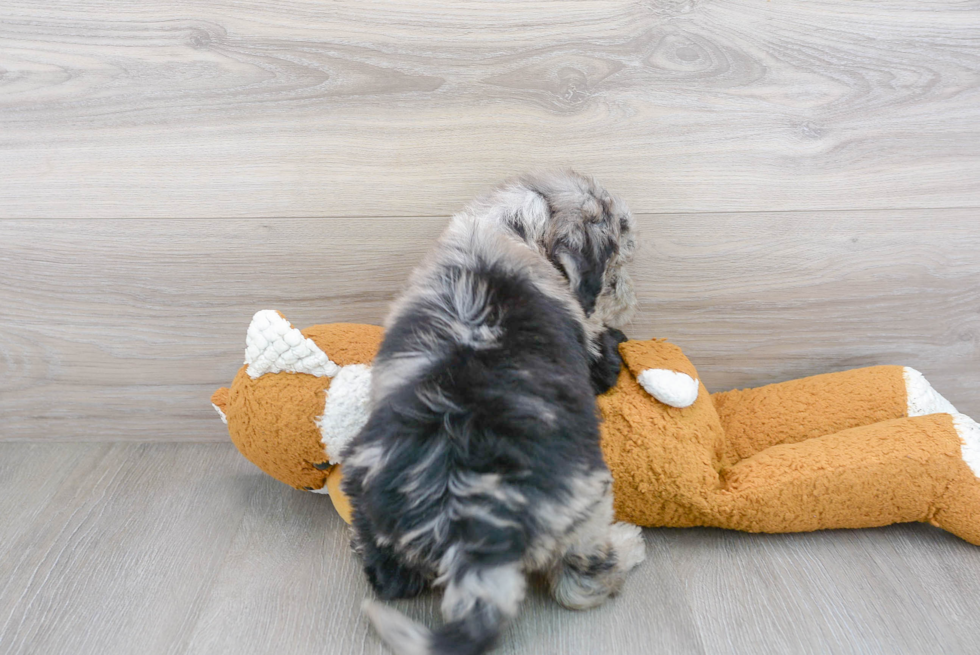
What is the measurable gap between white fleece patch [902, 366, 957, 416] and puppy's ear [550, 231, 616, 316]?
832 millimetres

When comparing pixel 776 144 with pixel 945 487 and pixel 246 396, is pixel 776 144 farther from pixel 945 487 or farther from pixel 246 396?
pixel 246 396

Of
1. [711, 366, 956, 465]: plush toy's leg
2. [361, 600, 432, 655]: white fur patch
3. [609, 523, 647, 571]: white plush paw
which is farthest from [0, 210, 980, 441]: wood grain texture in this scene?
[361, 600, 432, 655]: white fur patch

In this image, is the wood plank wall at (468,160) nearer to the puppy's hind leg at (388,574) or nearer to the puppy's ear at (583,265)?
the puppy's ear at (583,265)

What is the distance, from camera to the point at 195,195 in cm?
167

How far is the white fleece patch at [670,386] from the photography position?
4.62ft

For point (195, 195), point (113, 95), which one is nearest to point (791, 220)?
point (195, 195)

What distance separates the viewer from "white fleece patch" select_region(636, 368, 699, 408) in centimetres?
141

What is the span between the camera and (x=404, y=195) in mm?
1664

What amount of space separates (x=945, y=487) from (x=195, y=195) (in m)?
1.88

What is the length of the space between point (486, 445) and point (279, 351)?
56 cm

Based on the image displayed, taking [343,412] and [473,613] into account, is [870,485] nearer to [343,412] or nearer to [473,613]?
[473,613]

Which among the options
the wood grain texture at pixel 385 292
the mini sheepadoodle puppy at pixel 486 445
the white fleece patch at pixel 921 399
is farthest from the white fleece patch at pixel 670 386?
the white fleece patch at pixel 921 399

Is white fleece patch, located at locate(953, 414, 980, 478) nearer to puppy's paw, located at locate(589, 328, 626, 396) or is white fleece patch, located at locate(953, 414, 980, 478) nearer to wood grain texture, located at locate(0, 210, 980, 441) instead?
wood grain texture, located at locate(0, 210, 980, 441)

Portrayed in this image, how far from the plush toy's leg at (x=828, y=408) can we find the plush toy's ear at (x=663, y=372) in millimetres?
237
